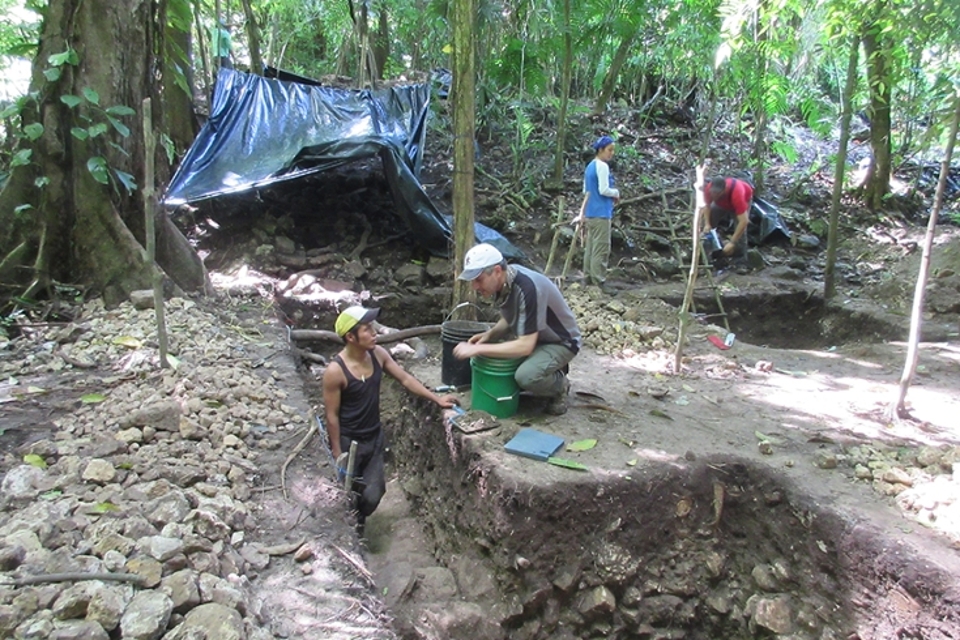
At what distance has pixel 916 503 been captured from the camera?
10.0 ft

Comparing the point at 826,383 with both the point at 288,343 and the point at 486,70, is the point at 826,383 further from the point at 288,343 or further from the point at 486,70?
the point at 486,70

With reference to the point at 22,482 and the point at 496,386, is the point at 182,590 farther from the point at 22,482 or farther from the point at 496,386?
the point at 496,386

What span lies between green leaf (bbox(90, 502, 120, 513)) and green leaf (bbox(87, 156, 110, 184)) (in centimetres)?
305

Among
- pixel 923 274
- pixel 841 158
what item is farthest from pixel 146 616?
pixel 841 158

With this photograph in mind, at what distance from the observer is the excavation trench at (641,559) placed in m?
3.19

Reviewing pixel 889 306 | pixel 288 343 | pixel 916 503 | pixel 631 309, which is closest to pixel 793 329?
pixel 889 306

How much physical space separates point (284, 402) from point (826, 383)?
4.21 metres

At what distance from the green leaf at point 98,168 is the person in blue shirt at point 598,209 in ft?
14.7

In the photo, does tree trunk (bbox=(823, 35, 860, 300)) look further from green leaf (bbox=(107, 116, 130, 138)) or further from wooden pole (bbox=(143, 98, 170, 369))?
green leaf (bbox=(107, 116, 130, 138))

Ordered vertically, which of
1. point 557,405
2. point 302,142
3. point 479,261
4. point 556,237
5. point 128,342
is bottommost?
point 557,405

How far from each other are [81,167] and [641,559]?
4874 mm

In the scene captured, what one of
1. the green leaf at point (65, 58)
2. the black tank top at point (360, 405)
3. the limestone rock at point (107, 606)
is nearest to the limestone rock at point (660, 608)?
the black tank top at point (360, 405)

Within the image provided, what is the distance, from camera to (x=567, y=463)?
3.41 m

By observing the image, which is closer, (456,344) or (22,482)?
(22,482)
